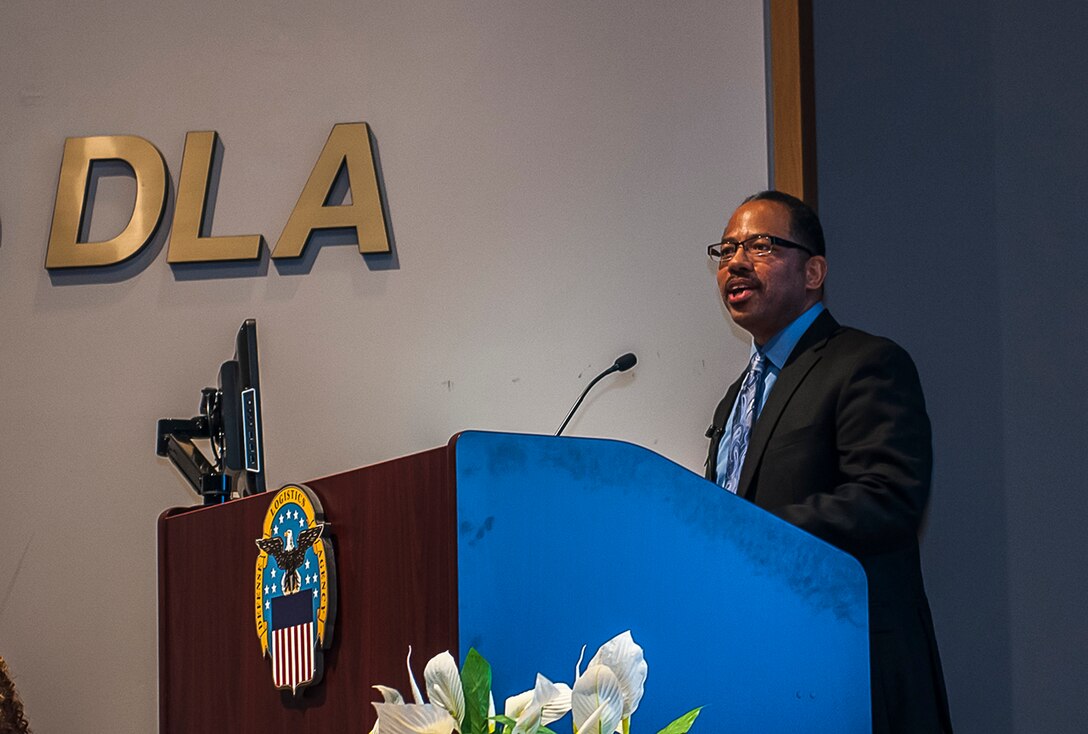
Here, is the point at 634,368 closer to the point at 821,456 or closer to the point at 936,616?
the point at 936,616

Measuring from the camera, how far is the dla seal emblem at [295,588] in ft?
4.69

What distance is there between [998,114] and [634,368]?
1.16 m

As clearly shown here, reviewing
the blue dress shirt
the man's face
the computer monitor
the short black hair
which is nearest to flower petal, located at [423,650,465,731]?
the computer monitor

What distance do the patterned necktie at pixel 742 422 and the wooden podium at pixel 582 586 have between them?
859 millimetres

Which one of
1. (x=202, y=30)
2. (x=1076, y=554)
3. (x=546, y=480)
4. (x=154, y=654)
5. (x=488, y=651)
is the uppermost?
(x=202, y=30)

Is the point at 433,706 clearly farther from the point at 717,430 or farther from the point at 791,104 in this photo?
the point at 791,104

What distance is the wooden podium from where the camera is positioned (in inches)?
48.0

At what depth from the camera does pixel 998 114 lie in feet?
10.8

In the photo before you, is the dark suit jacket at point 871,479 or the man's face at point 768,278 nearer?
the dark suit jacket at point 871,479

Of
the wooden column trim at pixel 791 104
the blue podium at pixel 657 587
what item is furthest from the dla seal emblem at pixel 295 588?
the wooden column trim at pixel 791 104

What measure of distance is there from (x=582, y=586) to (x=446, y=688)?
30cm

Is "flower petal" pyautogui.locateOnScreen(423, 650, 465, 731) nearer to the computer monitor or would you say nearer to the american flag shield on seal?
the american flag shield on seal

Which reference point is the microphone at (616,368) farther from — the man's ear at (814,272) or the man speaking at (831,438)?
the man's ear at (814,272)

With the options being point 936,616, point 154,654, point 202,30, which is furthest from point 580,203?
point 154,654
